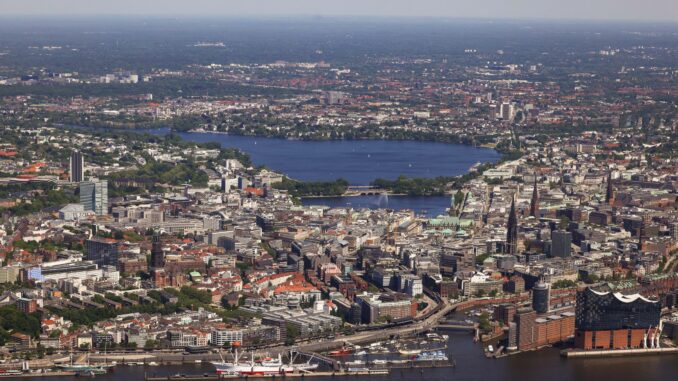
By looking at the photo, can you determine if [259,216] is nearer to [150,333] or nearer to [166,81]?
[150,333]

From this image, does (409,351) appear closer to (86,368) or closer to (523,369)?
(523,369)

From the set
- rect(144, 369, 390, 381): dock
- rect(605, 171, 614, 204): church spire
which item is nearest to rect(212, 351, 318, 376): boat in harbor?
rect(144, 369, 390, 381): dock

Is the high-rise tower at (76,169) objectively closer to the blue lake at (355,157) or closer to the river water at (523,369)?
the blue lake at (355,157)

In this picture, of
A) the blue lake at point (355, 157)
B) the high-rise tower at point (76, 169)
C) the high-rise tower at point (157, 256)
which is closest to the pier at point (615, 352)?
the high-rise tower at point (157, 256)

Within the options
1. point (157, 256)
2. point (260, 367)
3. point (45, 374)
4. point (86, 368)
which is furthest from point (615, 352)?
point (157, 256)

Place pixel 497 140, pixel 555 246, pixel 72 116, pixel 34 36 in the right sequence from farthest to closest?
pixel 34 36 < pixel 72 116 < pixel 497 140 < pixel 555 246

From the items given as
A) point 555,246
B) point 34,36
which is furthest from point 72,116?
point 34,36
